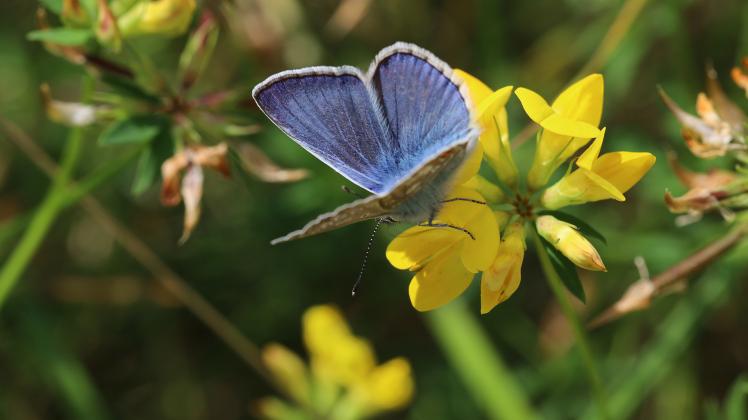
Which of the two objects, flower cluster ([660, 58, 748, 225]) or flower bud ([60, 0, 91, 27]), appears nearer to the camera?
flower cluster ([660, 58, 748, 225])

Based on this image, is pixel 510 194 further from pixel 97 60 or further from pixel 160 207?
pixel 160 207

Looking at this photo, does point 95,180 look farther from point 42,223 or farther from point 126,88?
point 126,88

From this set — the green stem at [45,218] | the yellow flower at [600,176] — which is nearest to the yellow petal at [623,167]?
the yellow flower at [600,176]

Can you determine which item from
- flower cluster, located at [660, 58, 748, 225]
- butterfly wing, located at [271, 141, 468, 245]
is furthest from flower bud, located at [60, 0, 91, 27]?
flower cluster, located at [660, 58, 748, 225]

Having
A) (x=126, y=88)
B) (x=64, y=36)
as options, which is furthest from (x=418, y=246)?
(x=64, y=36)

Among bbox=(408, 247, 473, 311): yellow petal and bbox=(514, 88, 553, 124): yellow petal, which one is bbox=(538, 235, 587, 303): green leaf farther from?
bbox=(514, 88, 553, 124): yellow petal

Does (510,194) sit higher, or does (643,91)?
(643,91)

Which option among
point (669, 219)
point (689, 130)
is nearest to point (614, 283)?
point (669, 219)

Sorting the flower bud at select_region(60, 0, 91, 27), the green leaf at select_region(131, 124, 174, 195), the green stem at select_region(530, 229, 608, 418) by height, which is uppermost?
the flower bud at select_region(60, 0, 91, 27)
